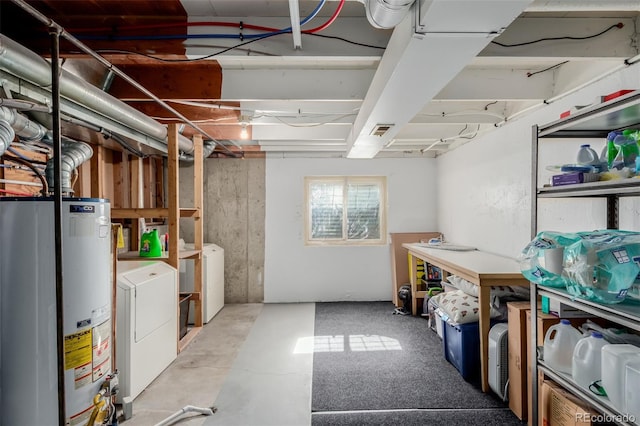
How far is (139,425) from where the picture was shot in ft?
6.74

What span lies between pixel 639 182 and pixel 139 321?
9.50 feet

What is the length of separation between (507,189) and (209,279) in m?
3.41

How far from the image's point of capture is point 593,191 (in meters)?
1.49

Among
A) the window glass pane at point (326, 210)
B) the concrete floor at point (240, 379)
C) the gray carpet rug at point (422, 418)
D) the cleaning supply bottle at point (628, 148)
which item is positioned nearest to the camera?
the cleaning supply bottle at point (628, 148)

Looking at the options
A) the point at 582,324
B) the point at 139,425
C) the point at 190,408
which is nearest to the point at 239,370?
the point at 190,408

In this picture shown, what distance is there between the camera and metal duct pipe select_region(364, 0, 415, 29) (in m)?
1.06

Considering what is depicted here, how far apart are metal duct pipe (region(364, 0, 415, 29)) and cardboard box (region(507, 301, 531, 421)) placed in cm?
190

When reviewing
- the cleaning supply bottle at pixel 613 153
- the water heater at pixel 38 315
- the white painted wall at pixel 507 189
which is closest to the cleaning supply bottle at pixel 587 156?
the cleaning supply bottle at pixel 613 153

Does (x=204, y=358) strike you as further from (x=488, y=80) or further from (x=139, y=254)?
(x=488, y=80)

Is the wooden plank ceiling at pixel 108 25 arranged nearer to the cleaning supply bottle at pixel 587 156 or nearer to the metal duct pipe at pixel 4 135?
the metal duct pipe at pixel 4 135

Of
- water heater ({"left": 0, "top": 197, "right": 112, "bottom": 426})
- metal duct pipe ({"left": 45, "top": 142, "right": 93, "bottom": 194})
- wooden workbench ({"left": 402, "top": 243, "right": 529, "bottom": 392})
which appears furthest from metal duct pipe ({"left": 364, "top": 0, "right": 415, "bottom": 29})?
wooden workbench ({"left": 402, "top": 243, "right": 529, "bottom": 392})

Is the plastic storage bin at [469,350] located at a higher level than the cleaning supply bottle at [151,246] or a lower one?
lower

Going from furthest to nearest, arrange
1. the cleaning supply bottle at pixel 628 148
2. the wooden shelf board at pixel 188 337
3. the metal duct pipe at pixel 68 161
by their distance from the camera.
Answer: the wooden shelf board at pixel 188 337 → the metal duct pipe at pixel 68 161 → the cleaning supply bottle at pixel 628 148

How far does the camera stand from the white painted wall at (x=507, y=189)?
211 cm
